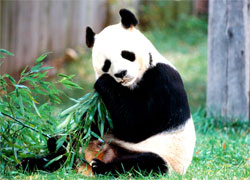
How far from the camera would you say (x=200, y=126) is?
5.84m

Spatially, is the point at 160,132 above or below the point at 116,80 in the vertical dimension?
below

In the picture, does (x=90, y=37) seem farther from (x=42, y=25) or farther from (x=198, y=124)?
(x=42, y=25)

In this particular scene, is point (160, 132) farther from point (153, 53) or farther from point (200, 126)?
point (200, 126)

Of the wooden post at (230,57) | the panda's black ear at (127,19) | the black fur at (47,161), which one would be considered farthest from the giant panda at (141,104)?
the wooden post at (230,57)

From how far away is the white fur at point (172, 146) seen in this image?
11.6ft

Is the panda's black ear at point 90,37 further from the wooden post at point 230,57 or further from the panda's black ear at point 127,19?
the wooden post at point 230,57

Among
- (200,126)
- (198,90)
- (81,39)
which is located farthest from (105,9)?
(200,126)

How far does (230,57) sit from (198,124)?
3.54 ft

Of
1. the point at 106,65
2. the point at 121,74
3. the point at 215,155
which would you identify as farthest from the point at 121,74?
the point at 215,155

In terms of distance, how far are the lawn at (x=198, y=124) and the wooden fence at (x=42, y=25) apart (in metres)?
0.72

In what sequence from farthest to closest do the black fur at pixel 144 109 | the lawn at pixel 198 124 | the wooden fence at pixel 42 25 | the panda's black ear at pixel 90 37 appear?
the wooden fence at pixel 42 25 → the panda's black ear at pixel 90 37 → the lawn at pixel 198 124 → the black fur at pixel 144 109

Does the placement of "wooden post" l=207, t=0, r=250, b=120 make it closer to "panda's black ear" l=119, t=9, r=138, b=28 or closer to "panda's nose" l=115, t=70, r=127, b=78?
"panda's black ear" l=119, t=9, r=138, b=28

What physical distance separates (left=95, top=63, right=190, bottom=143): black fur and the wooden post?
2505 mm

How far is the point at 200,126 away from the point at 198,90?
2355 mm
